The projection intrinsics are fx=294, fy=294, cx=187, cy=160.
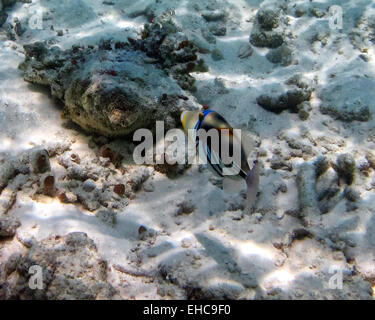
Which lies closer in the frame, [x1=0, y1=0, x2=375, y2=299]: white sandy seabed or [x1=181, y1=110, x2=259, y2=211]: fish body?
[x1=181, y1=110, x2=259, y2=211]: fish body

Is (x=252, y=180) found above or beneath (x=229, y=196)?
above

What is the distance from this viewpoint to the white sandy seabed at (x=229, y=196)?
2.55 meters

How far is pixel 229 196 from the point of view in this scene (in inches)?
135

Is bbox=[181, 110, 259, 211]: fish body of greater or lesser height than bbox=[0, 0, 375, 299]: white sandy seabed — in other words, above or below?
above

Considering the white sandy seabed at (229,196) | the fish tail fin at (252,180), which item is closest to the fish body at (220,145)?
the fish tail fin at (252,180)

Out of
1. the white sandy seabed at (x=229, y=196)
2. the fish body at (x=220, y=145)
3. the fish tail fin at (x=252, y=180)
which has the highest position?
the fish body at (x=220, y=145)

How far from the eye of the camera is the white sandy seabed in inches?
101

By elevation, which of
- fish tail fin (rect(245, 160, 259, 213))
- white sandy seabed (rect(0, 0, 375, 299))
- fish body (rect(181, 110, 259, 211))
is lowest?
white sandy seabed (rect(0, 0, 375, 299))

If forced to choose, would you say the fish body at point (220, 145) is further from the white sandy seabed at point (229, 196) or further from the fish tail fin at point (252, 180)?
the white sandy seabed at point (229, 196)

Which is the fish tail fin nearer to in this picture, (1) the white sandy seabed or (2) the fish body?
(2) the fish body

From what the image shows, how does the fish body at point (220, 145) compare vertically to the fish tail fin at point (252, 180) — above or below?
above

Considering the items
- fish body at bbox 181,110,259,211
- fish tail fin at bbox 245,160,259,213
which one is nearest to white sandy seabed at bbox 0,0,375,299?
fish tail fin at bbox 245,160,259,213

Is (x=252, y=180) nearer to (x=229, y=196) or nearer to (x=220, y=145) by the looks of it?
(x=220, y=145)

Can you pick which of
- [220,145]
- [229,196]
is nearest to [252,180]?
[220,145]
